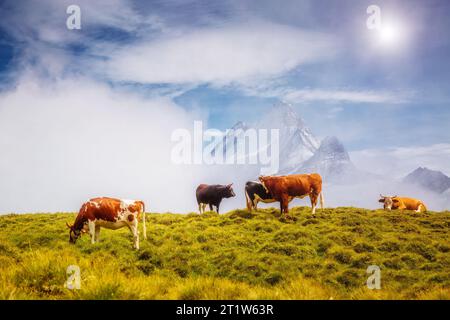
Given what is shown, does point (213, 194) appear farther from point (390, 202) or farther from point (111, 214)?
point (390, 202)

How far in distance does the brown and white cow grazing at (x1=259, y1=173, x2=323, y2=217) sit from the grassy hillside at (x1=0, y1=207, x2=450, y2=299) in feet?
3.46

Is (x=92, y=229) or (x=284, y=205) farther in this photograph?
(x=284, y=205)

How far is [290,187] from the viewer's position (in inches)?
926

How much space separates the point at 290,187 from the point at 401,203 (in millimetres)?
10657

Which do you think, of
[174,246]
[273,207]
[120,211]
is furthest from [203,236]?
[273,207]

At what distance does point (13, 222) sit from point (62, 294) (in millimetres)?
15509

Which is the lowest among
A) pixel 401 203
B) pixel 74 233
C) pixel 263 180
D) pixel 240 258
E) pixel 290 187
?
pixel 240 258

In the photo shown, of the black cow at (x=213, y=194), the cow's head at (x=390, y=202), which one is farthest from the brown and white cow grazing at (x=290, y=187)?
the cow's head at (x=390, y=202)

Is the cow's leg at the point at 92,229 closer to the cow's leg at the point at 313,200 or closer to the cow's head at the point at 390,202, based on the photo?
the cow's leg at the point at 313,200

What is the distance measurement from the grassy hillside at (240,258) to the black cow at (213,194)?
12.8 feet

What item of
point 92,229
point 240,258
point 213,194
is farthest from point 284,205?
point 92,229

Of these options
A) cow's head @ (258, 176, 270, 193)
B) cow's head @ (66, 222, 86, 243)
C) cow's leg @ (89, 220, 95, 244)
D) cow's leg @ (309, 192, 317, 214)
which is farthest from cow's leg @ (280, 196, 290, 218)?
cow's head @ (66, 222, 86, 243)

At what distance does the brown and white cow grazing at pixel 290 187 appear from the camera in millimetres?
23203
